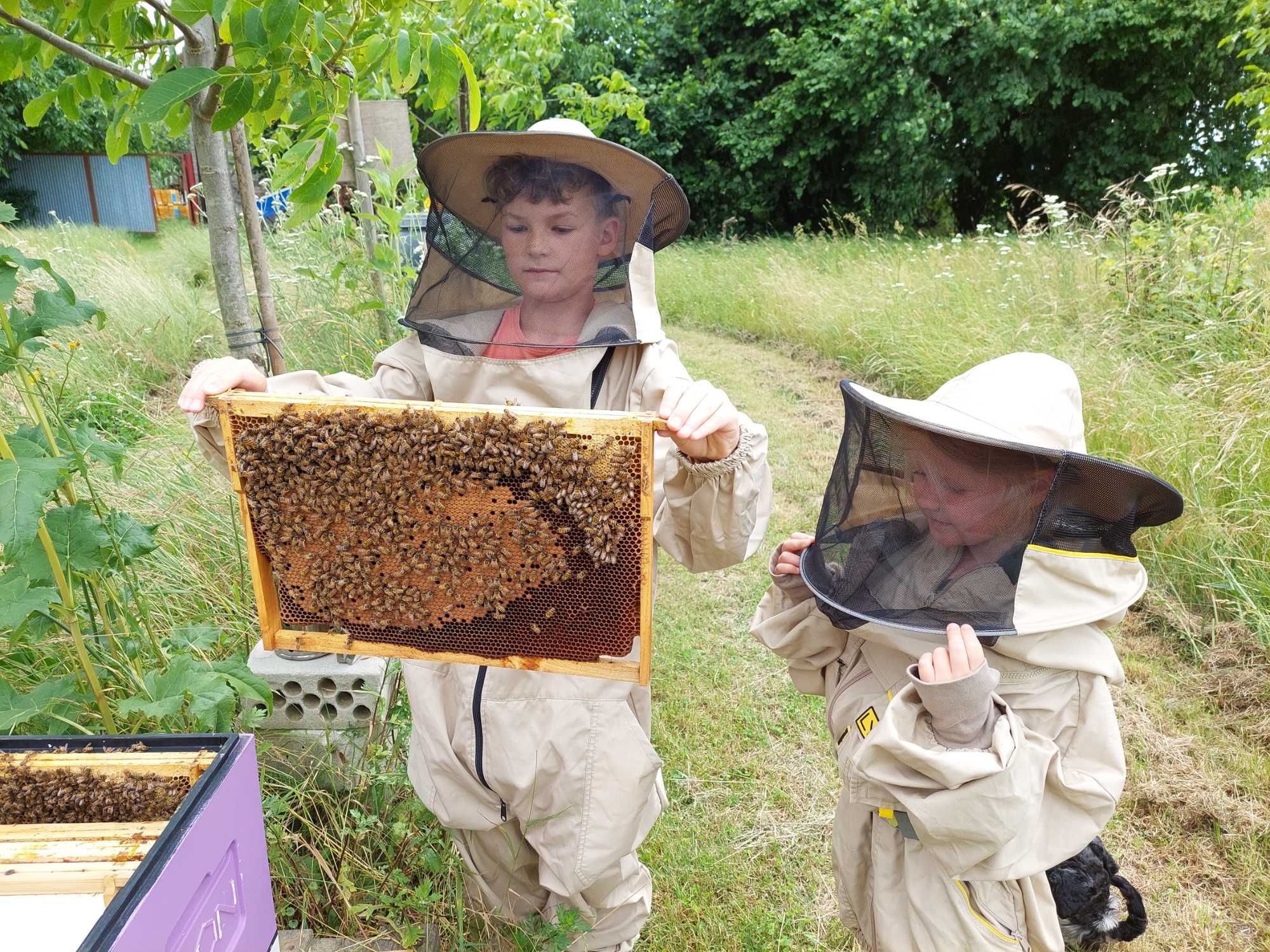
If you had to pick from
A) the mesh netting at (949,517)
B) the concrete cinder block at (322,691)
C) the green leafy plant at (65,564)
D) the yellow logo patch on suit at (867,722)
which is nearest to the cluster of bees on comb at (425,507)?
the green leafy plant at (65,564)

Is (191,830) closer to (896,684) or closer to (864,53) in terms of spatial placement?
(896,684)

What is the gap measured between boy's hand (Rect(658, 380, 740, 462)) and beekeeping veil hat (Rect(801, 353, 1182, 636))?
28 cm

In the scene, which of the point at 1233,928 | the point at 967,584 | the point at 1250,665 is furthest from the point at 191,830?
the point at 1250,665

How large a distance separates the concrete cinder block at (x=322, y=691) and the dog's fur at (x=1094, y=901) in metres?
2.23

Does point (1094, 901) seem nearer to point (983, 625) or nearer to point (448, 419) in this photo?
point (983, 625)

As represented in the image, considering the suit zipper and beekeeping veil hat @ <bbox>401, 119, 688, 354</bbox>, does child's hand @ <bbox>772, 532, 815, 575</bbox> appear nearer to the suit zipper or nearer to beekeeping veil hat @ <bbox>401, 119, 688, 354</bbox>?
beekeeping veil hat @ <bbox>401, 119, 688, 354</bbox>

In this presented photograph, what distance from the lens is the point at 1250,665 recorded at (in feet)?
12.4

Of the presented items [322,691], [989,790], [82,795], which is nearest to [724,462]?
[989,790]

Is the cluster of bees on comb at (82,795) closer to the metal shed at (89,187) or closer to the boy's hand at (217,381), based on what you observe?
the boy's hand at (217,381)

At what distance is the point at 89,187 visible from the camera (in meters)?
26.7

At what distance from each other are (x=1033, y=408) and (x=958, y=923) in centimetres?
116

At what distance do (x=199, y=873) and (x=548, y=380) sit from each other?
1.27m

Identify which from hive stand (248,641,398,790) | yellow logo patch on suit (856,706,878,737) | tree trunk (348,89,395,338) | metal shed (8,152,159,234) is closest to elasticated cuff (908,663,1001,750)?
yellow logo patch on suit (856,706,878,737)

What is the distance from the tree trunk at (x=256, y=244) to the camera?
3156 millimetres
